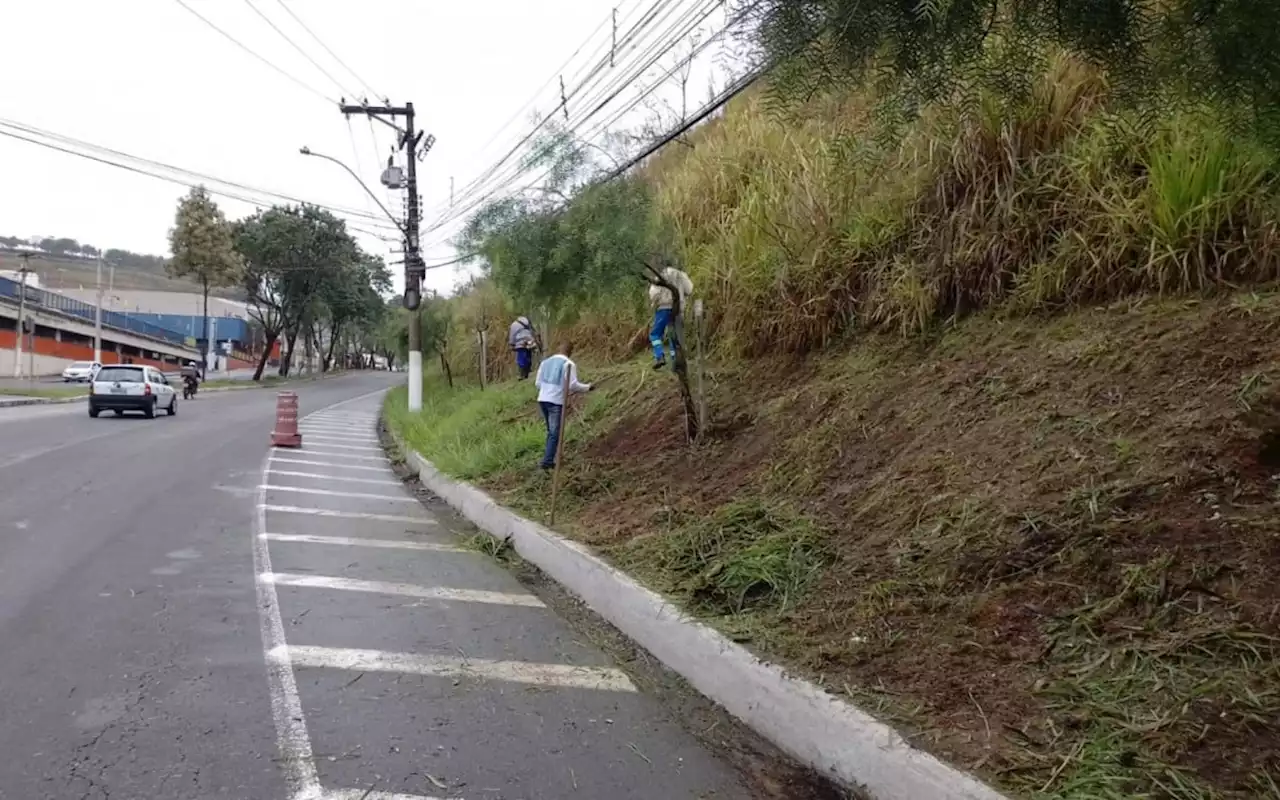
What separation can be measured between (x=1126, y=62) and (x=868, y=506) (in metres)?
3.30

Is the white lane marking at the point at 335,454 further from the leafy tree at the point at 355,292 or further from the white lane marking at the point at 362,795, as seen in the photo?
the leafy tree at the point at 355,292

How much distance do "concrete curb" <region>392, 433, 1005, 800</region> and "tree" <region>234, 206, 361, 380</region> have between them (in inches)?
2071

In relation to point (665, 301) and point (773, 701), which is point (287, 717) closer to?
point (773, 701)

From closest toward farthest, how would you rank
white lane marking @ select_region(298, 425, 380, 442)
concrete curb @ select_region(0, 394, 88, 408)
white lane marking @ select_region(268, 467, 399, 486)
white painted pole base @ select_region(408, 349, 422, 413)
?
white lane marking @ select_region(268, 467, 399, 486) < white lane marking @ select_region(298, 425, 380, 442) < white painted pole base @ select_region(408, 349, 422, 413) < concrete curb @ select_region(0, 394, 88, 408)

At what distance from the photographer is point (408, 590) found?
7.12 metres

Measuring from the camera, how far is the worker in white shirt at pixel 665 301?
1000 centimetres

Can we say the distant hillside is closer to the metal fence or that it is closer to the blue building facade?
the blue building facade

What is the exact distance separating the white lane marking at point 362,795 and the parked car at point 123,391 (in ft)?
78.5

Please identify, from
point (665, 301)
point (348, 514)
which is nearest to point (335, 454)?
point (348, 514)

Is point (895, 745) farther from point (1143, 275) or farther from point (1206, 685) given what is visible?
point (1143, 275)

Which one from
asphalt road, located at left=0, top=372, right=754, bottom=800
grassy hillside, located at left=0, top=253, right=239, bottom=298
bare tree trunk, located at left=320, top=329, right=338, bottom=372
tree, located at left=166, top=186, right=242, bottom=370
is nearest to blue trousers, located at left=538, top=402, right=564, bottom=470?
asphalt road, located at left=0, top=372, right=754, bottom=800

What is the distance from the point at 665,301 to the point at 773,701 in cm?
752

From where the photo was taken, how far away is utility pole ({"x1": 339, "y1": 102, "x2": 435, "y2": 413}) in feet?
79.7

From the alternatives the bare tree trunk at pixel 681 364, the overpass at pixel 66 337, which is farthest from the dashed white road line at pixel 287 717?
the overpass at pixel 66 337
